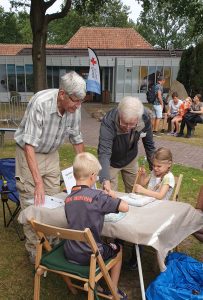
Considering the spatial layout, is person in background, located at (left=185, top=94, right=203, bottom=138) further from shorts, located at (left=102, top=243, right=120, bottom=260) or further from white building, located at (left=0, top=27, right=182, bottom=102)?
white building, located at (left=0, top=27, right=182, bottom=102)

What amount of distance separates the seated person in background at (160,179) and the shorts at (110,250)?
68cm

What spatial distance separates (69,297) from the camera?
9.83 ft

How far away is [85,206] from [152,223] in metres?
0.53

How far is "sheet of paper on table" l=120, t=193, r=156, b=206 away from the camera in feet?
9.65

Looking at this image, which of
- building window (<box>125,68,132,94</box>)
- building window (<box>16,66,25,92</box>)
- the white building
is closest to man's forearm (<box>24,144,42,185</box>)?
the white building

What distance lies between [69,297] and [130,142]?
1.57 m

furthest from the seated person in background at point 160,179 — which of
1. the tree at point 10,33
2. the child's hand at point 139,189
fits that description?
the tree at point 10,33

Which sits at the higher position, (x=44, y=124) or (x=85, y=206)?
(x=44, y=124)

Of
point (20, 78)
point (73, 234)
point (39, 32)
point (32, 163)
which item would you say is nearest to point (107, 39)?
point (20, 78)

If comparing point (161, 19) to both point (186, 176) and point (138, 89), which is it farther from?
point (186, 176)

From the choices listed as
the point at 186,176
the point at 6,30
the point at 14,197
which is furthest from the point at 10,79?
the point at 6,30

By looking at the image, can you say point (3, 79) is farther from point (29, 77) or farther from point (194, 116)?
point (194, 116)

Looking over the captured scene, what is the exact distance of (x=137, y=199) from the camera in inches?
119

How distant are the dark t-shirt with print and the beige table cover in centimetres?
16
